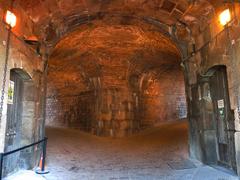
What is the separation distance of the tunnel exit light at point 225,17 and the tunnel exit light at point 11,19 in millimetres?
3592

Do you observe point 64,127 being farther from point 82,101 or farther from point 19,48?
point 19,48

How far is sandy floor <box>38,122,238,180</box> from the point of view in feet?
13.5

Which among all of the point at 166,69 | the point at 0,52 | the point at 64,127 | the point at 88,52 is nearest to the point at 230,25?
the point at 0,52

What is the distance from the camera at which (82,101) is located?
34.3 ft

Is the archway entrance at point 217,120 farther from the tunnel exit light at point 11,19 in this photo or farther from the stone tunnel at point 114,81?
the tunnel exit light at point 11,19

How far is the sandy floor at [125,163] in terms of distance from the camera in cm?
412

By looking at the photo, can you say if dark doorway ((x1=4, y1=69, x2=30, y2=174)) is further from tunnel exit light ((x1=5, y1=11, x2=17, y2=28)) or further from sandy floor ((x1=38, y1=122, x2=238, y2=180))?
tunnel exit light ((x1=5, y1=11, x2=17, y2=28))

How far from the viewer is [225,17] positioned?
3773mm

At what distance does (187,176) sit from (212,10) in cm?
320

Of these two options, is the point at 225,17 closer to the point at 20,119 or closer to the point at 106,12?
the point at 106,12

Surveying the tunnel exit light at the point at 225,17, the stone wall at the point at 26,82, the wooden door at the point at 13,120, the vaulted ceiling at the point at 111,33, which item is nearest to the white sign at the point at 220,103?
the tunnel exit light at the point at 225,17

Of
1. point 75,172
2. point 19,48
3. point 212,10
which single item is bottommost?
point 75,172

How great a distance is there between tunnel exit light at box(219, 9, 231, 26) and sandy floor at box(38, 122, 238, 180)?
2638mm

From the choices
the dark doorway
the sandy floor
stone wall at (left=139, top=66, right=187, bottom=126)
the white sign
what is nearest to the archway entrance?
the white sign
